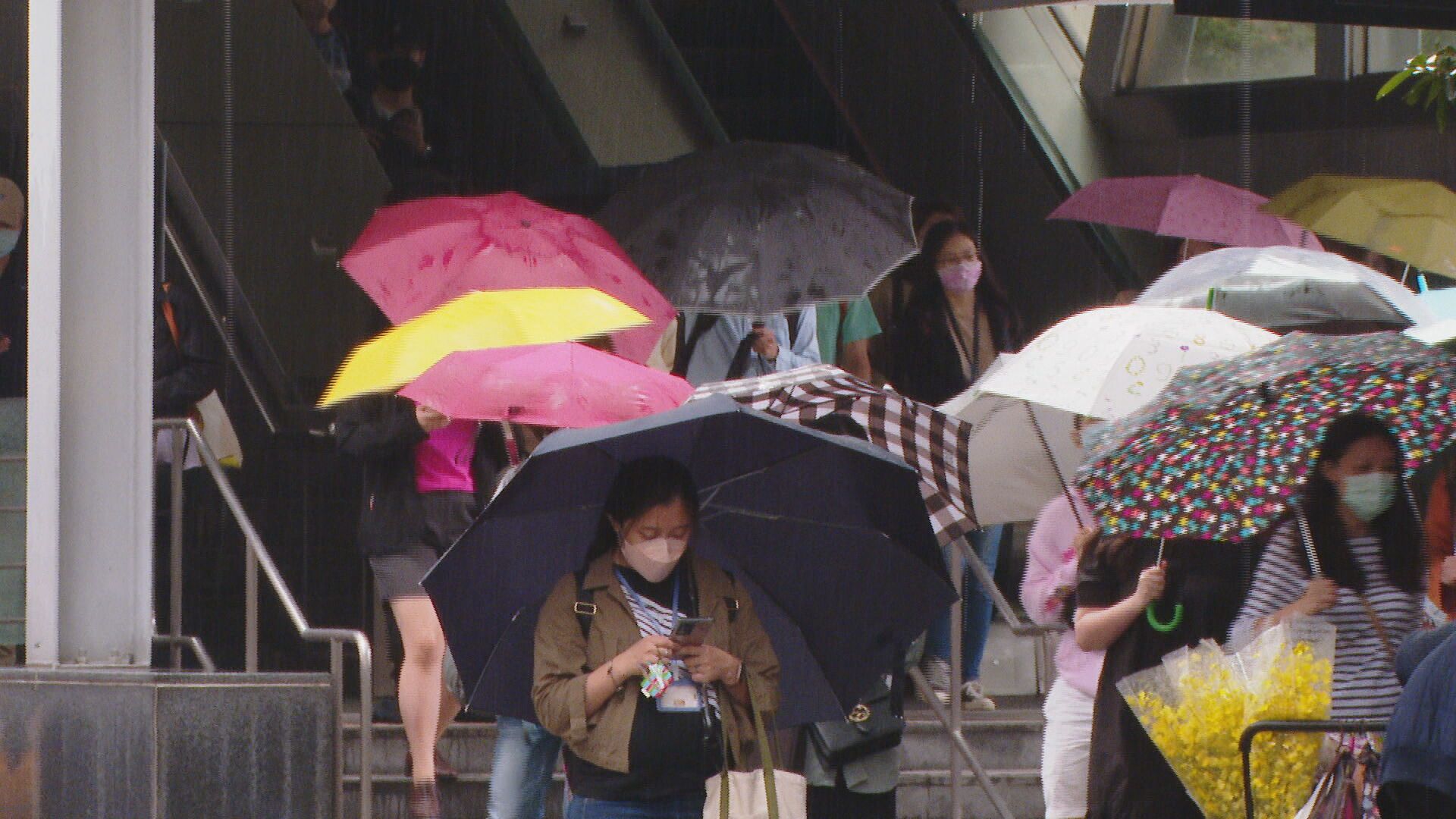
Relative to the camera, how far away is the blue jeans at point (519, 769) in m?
8.54

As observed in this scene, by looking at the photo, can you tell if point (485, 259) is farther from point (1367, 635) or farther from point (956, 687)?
point (1367, 635)

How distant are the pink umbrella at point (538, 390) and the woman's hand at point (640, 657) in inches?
58.6

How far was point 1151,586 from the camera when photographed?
7391 millimetres

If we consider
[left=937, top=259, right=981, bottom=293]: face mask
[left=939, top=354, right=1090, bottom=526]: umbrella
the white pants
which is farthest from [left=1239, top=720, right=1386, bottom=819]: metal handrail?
[left=937, top=259, right=981, bottom=293]: face mask

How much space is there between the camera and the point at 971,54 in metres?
15.3

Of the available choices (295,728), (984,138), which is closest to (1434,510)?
(295,728)

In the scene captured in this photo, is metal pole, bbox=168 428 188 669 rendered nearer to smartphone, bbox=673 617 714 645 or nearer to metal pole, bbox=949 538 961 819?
metal pole, bbox=949 538 961 819

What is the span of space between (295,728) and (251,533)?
1429mm

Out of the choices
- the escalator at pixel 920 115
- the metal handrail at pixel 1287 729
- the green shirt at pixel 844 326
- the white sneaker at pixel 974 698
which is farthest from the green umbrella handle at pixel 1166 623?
the escalator at pixel 920 115

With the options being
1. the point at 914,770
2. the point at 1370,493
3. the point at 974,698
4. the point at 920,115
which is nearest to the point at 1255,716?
the point at 1370,493

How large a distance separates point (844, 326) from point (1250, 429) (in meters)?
4.86

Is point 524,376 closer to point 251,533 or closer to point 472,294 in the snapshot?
point 472,294

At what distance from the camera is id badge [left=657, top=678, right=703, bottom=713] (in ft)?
21.5

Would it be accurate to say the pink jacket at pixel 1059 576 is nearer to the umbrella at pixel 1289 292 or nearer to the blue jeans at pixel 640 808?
the umbrella at pixel 1289 292
